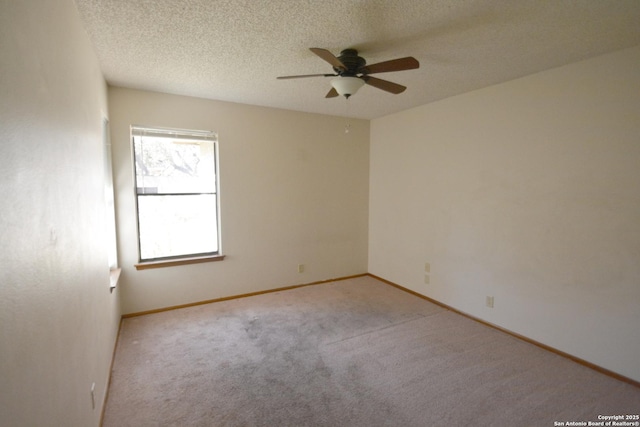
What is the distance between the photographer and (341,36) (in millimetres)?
2074

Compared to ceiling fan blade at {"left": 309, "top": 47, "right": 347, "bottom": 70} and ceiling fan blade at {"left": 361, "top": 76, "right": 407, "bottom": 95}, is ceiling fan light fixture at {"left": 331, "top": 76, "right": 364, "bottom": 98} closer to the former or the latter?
ceiling fan blade at {"left": 361, "top": 76, "right": 407, "bottom": 95}

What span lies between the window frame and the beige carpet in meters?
0.61

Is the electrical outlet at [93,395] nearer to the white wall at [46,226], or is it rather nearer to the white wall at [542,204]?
the white wall at [46,226]

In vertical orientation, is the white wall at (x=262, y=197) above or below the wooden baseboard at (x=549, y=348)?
above

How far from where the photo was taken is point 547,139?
2.67 meters

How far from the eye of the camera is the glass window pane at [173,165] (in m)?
3.31

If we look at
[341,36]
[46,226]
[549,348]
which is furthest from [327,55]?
[549,348]

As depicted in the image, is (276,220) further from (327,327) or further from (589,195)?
(589,195)

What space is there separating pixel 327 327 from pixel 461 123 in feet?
9.09

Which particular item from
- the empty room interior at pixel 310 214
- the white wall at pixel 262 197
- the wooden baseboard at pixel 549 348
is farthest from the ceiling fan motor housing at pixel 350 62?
the wooden baseboard at pixel 549 348

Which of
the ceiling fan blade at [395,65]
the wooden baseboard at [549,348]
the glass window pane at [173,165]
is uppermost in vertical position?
the ceiling fan blade at [395,65]

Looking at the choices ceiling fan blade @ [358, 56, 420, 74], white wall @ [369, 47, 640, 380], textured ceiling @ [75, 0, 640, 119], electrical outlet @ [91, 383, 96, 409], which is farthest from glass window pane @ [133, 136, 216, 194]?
white wall @ [369, 47, 640, 380]

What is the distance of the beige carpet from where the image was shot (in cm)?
194

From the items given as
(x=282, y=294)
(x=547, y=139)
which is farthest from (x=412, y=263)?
(x=547, y=139)
